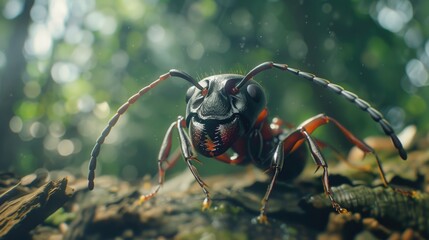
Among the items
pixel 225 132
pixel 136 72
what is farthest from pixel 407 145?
pixel 136 72

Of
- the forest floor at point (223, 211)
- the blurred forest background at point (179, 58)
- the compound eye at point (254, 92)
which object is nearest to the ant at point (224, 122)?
the compound eye at point (254, 92)

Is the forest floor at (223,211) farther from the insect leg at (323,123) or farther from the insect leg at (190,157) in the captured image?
the insect leg at (190,157)

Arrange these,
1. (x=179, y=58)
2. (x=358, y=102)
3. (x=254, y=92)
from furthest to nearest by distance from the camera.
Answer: (x=179, y=58) < (x=254, y=92) < (x=358, y=102)

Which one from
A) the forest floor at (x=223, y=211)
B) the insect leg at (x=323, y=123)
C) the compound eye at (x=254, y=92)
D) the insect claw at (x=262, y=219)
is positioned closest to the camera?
the forest floor at (x=223, y=211)

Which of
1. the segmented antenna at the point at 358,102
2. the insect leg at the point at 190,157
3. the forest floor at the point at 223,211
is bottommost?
the forest floor at the point at 223,211

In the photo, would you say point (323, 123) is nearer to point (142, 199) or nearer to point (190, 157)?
point (190, 157)

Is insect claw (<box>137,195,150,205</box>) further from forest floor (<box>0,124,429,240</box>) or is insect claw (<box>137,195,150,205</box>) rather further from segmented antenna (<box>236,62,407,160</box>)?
segmented antenna (<box>236,62,407,160</box>)

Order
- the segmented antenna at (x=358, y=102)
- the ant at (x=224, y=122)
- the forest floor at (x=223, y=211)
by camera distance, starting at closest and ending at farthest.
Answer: the segmented antenna at (x=358, y=102)
the forest floor at (x=223, y=211)
the ant at (x=224, y=122)

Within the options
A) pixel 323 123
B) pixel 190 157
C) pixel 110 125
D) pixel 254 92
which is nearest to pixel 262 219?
pixel 190 157
